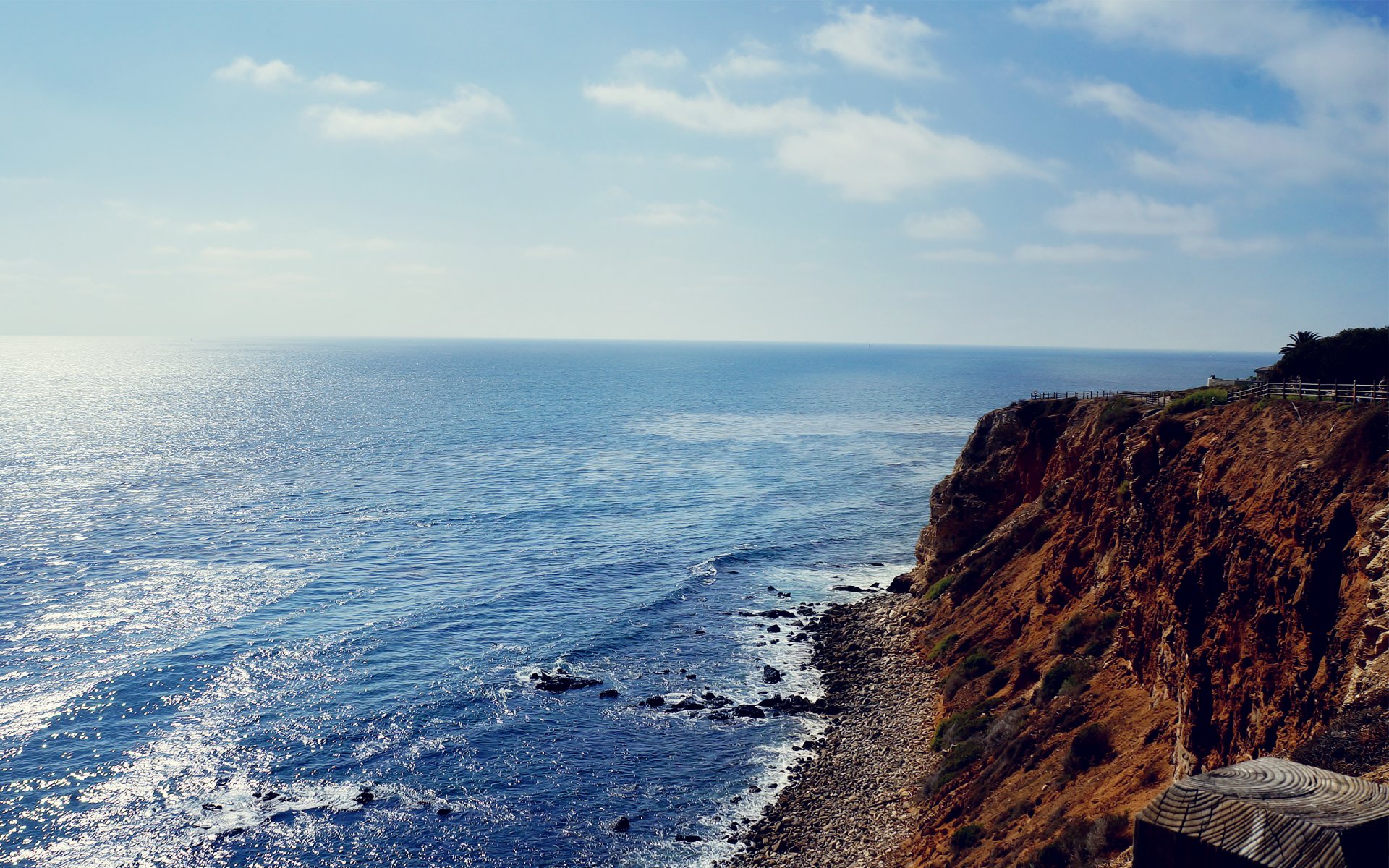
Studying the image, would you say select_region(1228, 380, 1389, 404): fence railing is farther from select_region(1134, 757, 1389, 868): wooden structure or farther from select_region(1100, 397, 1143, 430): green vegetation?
select_region(1134, 757, 1389, 868): wooden structure

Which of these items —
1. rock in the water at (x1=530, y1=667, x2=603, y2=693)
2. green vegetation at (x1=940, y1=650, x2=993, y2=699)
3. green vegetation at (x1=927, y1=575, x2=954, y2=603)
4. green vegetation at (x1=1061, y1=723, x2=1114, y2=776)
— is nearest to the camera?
green vegetation at (x1=1061, y1=723, x2=1114, y2=776)

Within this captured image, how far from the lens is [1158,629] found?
33.0 m

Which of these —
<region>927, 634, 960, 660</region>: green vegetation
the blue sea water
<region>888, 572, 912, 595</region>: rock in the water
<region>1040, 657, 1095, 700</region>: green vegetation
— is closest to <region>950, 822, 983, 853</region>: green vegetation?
<region>1040, 657, 1095, 700</region>: green vegetation

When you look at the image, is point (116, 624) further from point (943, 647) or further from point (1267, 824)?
point (1267, 824)

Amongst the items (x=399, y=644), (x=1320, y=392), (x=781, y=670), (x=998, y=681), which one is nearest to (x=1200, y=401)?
(x=1320, y=392)

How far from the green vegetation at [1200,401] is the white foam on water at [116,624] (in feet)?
188

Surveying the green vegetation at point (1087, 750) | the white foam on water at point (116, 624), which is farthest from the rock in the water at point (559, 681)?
the green vegetation at point (1087, 750)

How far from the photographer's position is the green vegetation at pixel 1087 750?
100 feet

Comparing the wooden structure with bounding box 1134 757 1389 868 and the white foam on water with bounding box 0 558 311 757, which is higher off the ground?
the wooden structure with bounding box 1134 757 1389 868

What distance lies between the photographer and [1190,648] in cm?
2845

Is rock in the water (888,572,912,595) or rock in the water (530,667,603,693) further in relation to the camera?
rock in the water (888,572,912,595)

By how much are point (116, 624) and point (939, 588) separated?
54.0m

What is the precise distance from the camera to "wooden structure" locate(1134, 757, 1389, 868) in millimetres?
5469

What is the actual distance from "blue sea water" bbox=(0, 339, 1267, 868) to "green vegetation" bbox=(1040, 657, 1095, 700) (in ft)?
41.9
